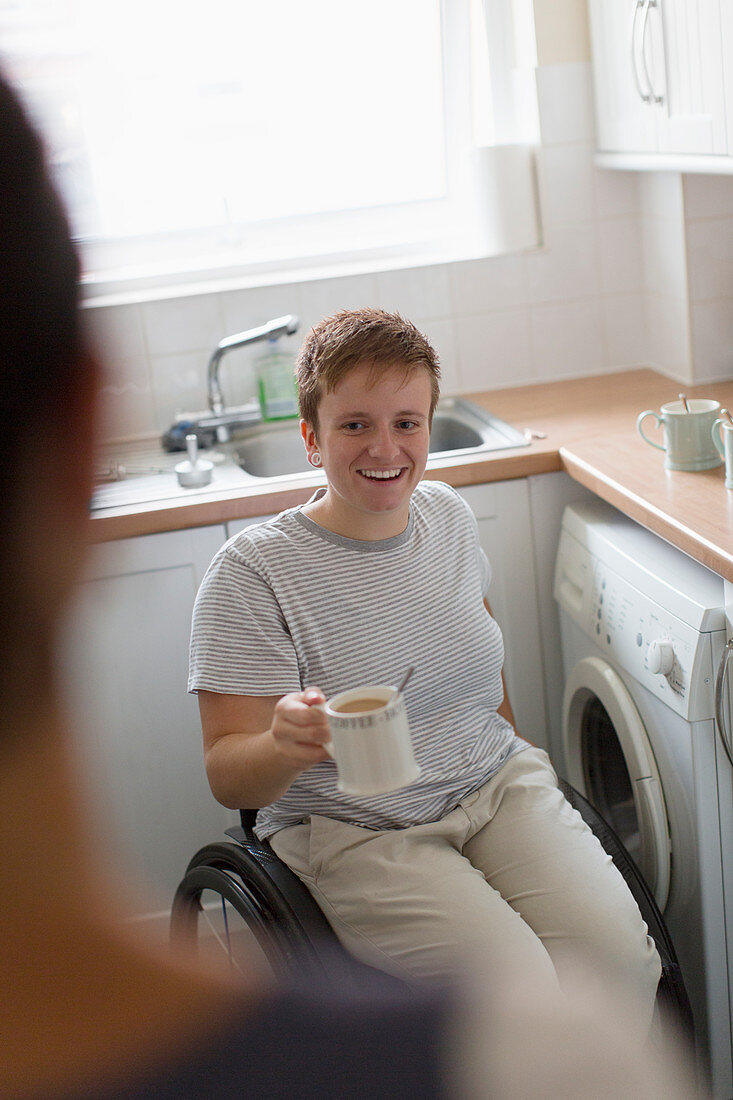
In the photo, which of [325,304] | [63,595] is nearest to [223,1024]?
[63,595]

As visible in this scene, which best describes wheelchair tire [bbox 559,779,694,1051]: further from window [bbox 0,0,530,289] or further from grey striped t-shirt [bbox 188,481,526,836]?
window [bbox 0,0,530,289]

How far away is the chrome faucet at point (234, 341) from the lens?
93.5 inches

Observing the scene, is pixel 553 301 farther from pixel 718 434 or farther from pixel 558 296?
pixel 718 434

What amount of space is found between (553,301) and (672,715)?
1391 millimetres

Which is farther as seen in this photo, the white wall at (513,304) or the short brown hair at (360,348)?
the white wall at (513,304)

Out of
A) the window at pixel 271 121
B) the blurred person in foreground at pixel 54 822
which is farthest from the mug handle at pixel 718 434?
the blurred person in foreground at pixel 54 822

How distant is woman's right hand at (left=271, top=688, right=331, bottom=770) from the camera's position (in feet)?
3.88

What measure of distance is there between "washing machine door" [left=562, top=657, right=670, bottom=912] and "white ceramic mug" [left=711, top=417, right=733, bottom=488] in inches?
14.8

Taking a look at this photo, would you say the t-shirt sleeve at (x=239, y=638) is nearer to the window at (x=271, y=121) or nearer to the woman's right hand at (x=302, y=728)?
the woman's right hand at (x=302, y=728)

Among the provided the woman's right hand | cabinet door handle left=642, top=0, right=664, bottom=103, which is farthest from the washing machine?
cabinet door handle left=642, top=0, right=664, bottom=103

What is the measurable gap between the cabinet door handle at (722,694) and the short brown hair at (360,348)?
56 cm

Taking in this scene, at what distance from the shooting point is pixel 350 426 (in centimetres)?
153

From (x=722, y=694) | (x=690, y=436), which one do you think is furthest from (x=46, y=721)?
(x=690, y=436)

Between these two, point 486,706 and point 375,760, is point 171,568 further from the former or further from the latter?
point 375,760
